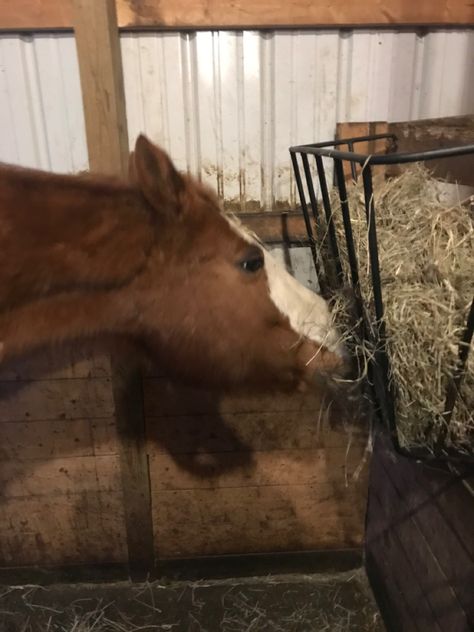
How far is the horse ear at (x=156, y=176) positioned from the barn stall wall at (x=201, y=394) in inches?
16.1

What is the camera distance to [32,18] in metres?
1.47

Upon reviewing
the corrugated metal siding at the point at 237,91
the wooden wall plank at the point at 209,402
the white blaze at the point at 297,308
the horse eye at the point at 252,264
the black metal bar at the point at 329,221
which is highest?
the corrugated metal siding at the point at 237,91

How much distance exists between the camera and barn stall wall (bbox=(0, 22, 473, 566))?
1548mm

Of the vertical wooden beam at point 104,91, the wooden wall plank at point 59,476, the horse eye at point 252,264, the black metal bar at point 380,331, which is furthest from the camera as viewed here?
the wooden wall plank at point 59,476

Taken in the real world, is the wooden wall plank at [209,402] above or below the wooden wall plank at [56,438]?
above

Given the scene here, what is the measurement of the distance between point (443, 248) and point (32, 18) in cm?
134

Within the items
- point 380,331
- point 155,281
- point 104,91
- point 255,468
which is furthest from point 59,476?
point 380,331

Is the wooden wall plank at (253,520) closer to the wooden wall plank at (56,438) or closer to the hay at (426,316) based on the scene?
the wooden wall plank at (56,438)

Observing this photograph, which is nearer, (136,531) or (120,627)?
(120,627)

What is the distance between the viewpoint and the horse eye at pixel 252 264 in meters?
1.15

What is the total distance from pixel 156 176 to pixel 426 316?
61 cm

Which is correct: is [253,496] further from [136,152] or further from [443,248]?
[136,152]

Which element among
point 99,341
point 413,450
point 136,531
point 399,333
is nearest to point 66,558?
point 136,531

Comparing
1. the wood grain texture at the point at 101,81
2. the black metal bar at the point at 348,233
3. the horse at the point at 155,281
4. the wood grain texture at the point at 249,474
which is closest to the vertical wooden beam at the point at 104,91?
the wood grain texture at the point at 101,81
